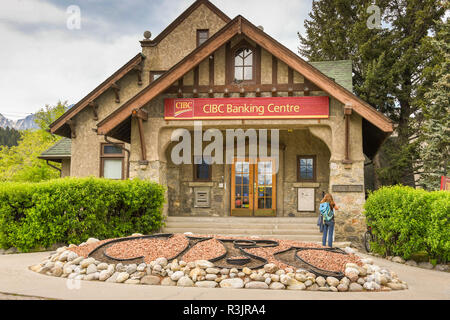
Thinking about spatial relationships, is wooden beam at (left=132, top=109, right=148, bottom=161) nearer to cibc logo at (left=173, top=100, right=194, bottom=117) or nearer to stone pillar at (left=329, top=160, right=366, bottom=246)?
cibc logo at (left=173, top=100, right=194, bottom=117)

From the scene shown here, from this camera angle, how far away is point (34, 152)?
A: 30891mm

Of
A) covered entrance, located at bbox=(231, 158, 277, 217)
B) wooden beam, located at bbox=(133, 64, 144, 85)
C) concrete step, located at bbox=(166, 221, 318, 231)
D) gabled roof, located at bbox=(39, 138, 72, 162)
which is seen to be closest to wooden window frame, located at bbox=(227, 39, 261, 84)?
covered entrance, located at bbox=(231, 158, 277, 217)

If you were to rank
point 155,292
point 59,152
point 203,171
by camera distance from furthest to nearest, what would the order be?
point 59,152
point 203,171
point 155,292

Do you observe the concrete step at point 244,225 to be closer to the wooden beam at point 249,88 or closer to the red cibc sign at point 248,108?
the red cibc sign at point 248,108

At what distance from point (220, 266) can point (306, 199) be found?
9.07 metres

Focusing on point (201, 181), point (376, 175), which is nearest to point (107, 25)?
point (201, 181)

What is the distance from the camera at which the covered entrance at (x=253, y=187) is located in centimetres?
1529

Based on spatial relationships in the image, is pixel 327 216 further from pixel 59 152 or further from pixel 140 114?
pixel 59 152

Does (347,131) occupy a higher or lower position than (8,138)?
lower

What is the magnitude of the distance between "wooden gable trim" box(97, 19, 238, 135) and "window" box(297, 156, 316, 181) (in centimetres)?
557

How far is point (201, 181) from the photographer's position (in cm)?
1577

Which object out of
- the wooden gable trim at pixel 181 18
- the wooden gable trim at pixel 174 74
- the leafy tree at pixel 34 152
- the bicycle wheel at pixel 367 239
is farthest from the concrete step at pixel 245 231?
the leafy tree at pixel 34 152

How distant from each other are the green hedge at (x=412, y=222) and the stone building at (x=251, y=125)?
2258mm

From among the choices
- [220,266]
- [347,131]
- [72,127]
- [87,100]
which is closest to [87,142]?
[72,127]
